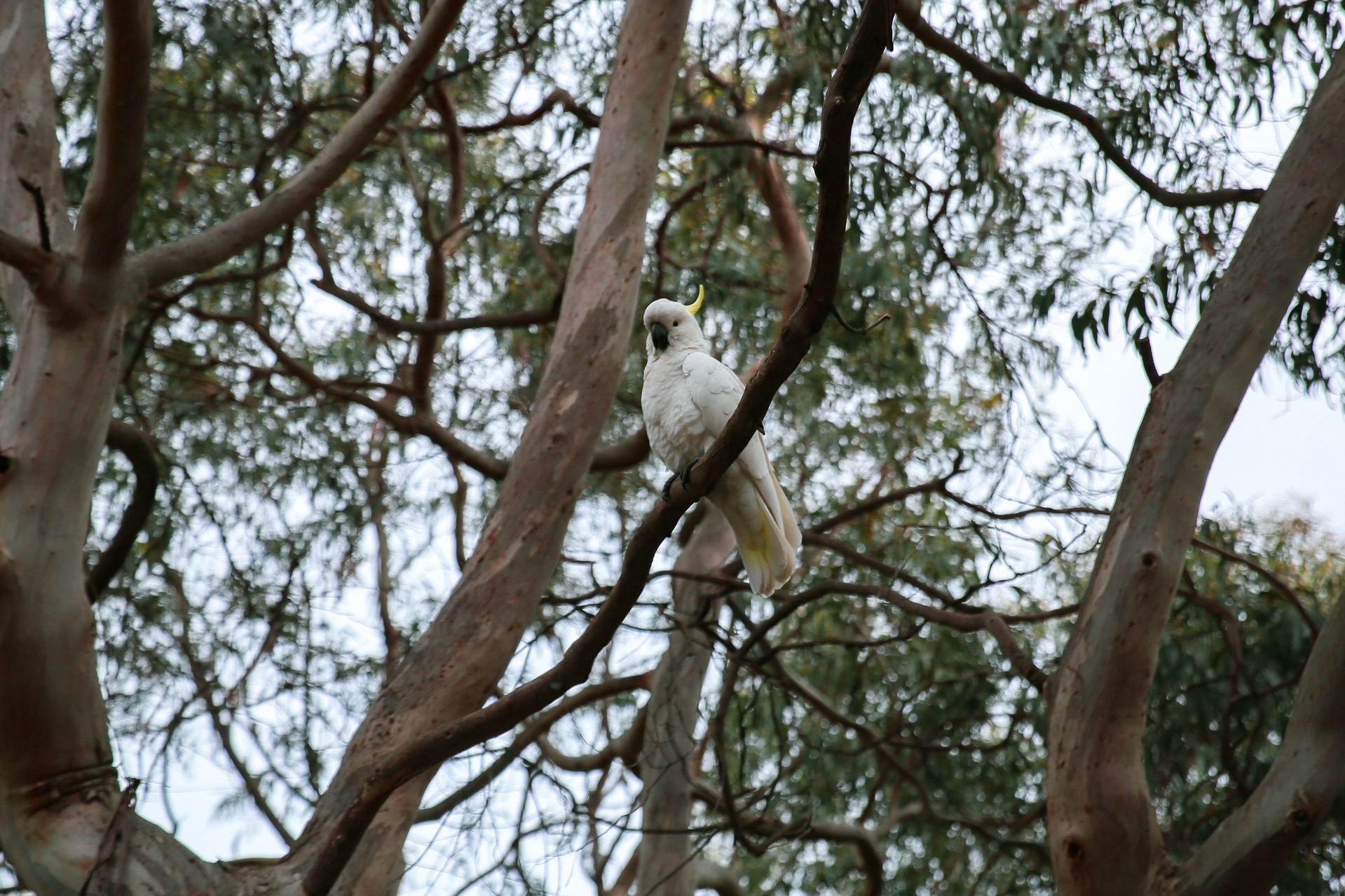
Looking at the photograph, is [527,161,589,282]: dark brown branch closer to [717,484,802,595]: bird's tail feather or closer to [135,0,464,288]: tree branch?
[135,0,464,288]: tree branch

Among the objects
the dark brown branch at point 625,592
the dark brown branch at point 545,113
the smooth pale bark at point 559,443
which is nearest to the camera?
the dark brown branch at point 625,592

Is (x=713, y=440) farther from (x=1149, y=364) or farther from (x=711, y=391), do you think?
(x=1149, y=364)

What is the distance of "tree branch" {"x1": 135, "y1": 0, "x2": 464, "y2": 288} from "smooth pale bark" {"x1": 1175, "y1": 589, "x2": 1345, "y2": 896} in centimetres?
241

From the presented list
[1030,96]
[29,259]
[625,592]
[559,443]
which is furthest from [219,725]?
[1030,96]

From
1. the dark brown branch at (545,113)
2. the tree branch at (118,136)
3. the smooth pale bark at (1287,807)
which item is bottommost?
the smooth pale bark at (1287,807)

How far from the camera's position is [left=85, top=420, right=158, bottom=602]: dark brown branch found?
9.04 feet

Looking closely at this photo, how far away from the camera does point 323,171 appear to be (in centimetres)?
281

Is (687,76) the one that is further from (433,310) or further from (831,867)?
(831,867)

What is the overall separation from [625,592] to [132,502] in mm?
1795

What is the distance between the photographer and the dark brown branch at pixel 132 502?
2754 mm

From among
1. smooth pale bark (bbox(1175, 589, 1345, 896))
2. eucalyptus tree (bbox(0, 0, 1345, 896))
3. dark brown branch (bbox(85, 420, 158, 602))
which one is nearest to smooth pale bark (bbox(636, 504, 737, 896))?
eucalyptus tree (bbox(0, 0, 1345, 896))

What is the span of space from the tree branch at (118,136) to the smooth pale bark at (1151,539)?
2.08 meters

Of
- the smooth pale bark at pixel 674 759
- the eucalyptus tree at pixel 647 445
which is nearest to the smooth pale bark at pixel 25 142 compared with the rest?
the eucalyptus tree at pixel 647 445

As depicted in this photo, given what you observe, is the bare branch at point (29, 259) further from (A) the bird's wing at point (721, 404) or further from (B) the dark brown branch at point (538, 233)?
(B) the dark brown branch at point (538, 233)
